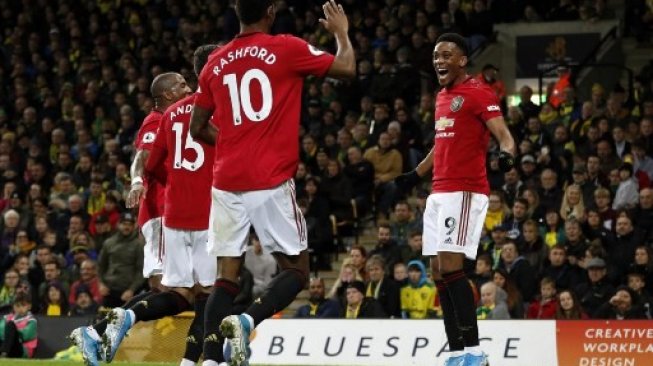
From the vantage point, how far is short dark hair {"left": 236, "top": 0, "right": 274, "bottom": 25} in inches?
362

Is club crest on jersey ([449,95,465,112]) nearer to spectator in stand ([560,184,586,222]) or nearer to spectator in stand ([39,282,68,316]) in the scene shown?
spectator in stand ([560,184,586,222])

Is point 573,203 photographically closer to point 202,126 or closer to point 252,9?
point 202,126

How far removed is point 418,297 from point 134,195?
7.31 m

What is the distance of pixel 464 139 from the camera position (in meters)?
10.9


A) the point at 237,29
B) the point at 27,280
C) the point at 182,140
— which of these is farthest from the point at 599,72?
the point at 182,140

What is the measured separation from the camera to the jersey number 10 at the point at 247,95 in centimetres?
913

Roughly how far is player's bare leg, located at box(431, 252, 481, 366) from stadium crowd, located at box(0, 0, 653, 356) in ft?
19.0

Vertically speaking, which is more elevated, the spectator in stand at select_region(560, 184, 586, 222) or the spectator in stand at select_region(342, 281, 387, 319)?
the spectator in stand at select_region(560, 184, 586, 222)

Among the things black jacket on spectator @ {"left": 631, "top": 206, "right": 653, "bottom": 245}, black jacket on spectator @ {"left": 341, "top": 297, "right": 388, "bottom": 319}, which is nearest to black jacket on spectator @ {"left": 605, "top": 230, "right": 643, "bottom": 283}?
black jacket on spectator @ {"left": 631, "top": 206, "right": 653, "bottom": 245}

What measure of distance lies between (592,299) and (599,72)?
8.42 metres

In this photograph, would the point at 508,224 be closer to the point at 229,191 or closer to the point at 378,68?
the point at 378,68

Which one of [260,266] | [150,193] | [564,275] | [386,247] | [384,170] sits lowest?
[260,266]

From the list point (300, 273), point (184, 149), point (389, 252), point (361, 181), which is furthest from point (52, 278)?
point (300, 273)

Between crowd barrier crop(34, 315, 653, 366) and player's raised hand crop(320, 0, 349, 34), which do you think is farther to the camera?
crowd barrier crop(34, 315, 653, 366)
